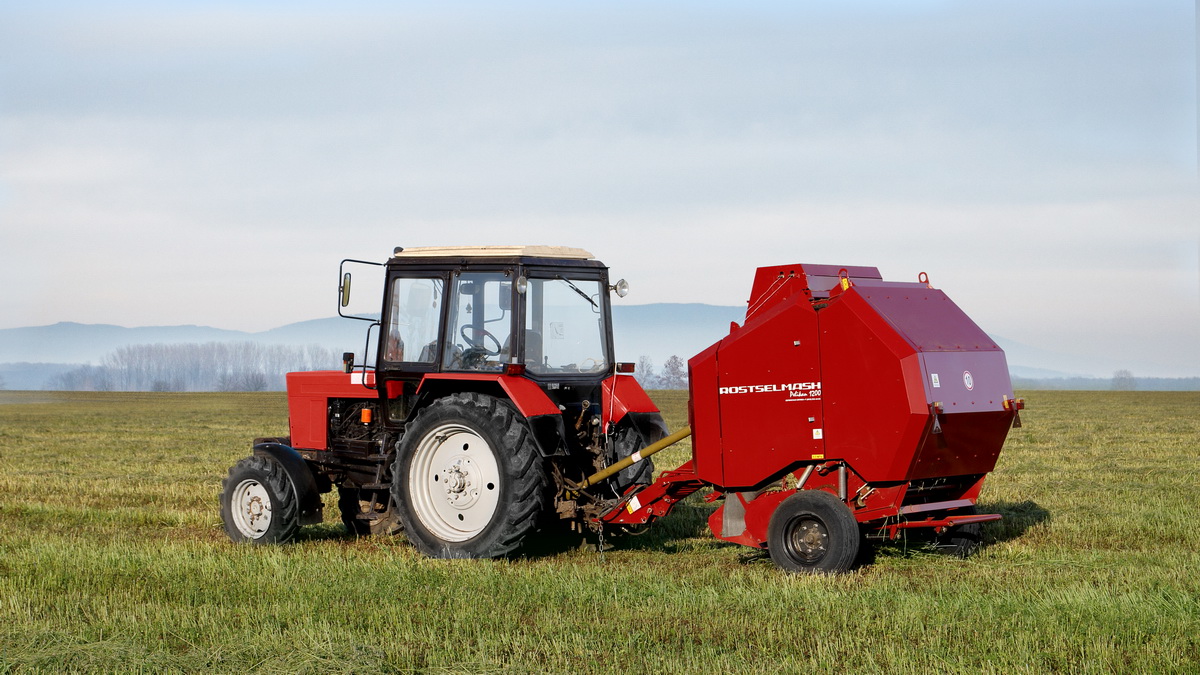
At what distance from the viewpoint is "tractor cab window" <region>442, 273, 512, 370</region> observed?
9.39m

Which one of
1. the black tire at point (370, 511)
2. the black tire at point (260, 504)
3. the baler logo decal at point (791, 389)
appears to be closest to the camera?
the baler logo decal at point (791, 389)

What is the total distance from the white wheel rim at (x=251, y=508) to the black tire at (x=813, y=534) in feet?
14.9

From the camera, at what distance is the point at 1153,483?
14945 millimetres

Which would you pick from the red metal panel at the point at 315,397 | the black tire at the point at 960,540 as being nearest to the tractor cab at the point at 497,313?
the red metal panel at the point at 315,397

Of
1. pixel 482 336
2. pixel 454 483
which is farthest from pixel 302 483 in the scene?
pixel 482 336

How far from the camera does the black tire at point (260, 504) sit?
10102 millimetres

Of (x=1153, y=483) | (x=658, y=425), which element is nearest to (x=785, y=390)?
(x=658, y=425)

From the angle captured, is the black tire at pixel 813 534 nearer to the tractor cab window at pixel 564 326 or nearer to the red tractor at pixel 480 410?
the red tractor at pixel 480 410

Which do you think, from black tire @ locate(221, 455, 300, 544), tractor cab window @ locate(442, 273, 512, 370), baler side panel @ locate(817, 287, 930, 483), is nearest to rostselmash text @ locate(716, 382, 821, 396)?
baler side panel @ locate(817, 287, 930, 483)

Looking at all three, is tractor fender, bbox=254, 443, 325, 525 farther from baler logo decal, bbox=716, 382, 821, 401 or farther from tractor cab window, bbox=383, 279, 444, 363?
baler logo decal, bbox=716, 382, 821, 401

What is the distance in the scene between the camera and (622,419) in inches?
382

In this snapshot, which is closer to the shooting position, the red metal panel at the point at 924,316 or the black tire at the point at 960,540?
the red metal panel at the point at 924,316

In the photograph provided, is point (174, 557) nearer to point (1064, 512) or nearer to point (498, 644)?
point (498, 644)

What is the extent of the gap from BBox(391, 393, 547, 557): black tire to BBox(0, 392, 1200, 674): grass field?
12.1 inches
